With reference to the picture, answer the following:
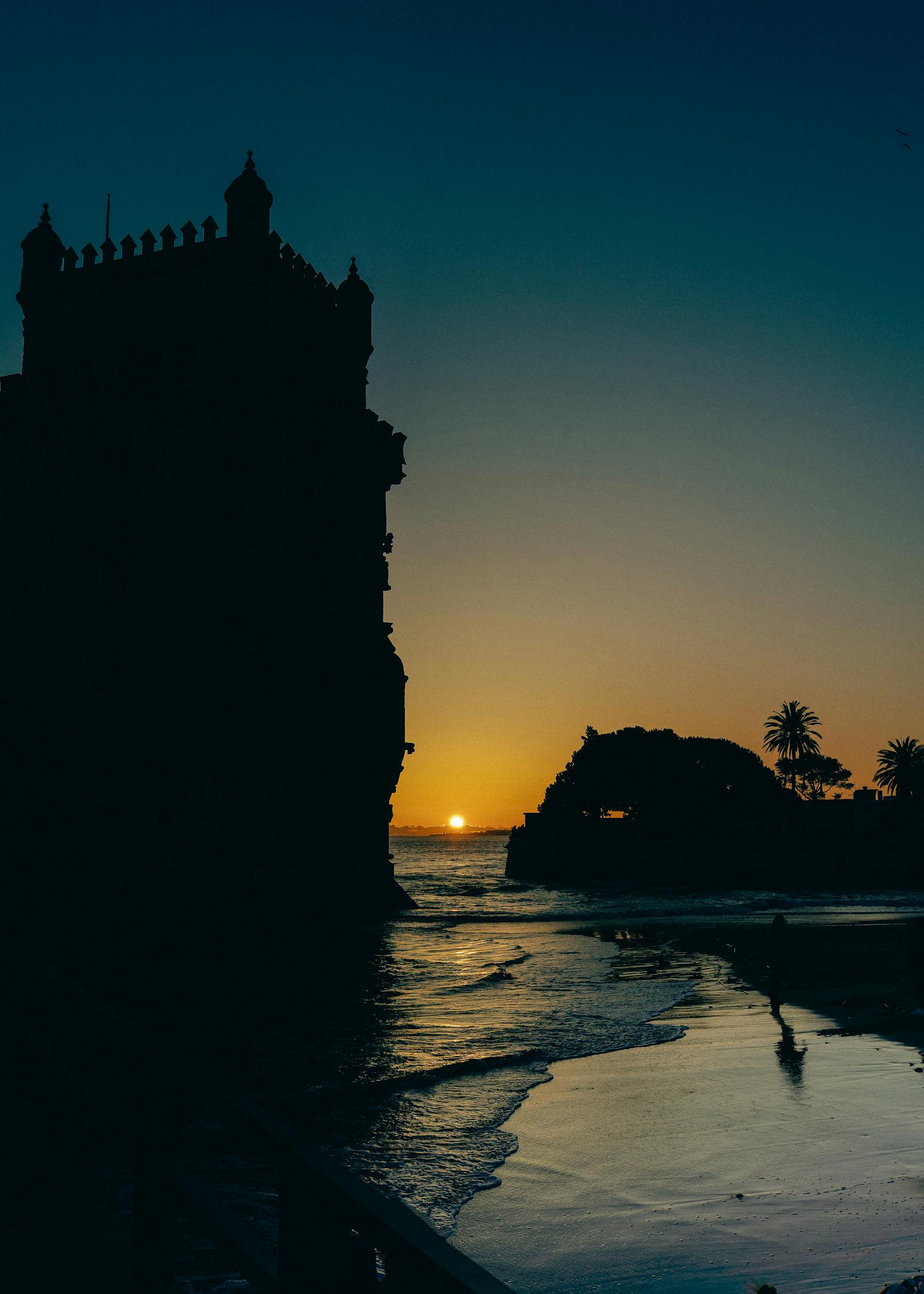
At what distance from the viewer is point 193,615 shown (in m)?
37.1

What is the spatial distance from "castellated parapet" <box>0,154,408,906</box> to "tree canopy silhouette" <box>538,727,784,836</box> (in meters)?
72.9

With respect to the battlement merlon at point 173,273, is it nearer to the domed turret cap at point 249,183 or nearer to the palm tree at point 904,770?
the domed turret cap at point 249,183

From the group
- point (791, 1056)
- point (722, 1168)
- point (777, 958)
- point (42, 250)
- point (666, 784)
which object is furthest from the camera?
point (666, 784)

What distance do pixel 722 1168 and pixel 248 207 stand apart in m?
37.8

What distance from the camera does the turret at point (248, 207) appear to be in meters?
39.2

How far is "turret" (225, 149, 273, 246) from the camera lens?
39.2m

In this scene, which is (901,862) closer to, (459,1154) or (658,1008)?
(658,1008)

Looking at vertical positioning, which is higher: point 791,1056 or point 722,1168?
point 722,1168

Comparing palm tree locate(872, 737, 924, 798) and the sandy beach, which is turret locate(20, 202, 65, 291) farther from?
palm tree locate(872, 737, 924, 798)

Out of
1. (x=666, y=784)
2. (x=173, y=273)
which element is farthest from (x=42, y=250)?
(x=666, y=784)

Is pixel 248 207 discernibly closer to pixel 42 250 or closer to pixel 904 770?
pixel 42 250

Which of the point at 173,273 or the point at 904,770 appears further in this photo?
the point at 904,770

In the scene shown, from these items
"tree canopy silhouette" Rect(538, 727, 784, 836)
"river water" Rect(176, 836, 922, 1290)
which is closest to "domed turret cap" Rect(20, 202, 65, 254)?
"river water" Rect(176, 836, 922, 1290)

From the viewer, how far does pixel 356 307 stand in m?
46.3
